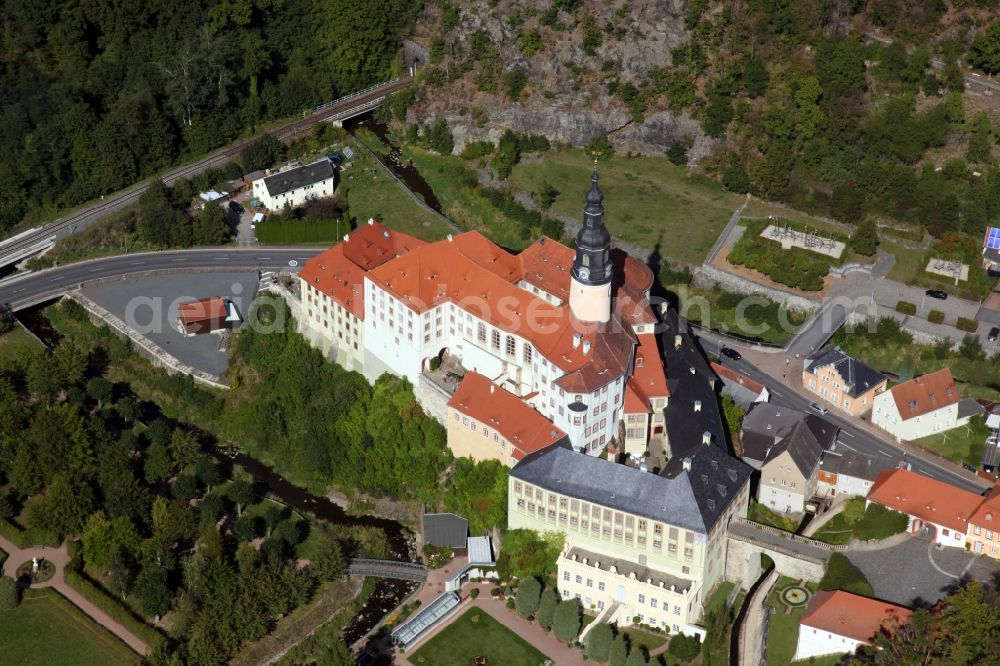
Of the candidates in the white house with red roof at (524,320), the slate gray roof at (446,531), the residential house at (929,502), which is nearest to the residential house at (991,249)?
the residential house at (929,502)

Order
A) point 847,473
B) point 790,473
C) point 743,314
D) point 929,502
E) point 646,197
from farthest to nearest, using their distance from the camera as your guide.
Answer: point 646,197, point 743,314, point 847,473, point 790,473, point 929,502

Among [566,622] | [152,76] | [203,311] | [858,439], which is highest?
[152,76]

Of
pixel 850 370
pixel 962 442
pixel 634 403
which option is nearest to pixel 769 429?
pixel 850 370

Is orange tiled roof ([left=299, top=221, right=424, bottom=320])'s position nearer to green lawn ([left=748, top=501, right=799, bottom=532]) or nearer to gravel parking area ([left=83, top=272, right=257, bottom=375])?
gravel parking area ([left=83, top=272, right=257, bottom=375])

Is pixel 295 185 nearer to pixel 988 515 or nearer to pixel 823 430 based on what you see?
pixel 823 430

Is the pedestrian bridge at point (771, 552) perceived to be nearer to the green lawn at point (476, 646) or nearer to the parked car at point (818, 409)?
the green lawn at point (476, 646)

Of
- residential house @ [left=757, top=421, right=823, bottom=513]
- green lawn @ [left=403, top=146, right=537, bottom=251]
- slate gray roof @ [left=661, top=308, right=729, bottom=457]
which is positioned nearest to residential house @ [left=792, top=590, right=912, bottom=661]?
residential house @ [left=757, top=421, right=823, bottom=513]
